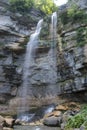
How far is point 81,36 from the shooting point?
20500 mm

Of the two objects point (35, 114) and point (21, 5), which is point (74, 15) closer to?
point (21, 5)

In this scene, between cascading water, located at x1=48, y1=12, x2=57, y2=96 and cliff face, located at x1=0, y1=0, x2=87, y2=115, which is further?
cascading water, located at x1=48, y1=12, x2=57, y2=96

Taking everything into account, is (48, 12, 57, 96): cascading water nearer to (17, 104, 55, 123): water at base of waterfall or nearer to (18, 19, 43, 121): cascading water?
(18, 19, 43, 121): cascading water

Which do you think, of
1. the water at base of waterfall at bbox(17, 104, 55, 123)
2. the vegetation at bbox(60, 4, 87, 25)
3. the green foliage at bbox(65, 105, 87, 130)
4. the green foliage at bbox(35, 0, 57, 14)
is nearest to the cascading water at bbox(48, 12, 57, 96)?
the vegetation at bbox(60, 4, 87, 25)

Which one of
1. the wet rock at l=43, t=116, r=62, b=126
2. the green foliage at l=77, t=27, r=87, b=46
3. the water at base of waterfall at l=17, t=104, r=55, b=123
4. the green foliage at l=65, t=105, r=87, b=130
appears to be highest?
the green foliage at l=77, t=27, r=87, b=46

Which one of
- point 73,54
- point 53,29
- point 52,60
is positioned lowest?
point 52,60

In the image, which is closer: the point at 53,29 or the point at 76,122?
the point at 76,122

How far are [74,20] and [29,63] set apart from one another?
535 centimetres

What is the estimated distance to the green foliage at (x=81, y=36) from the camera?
19.9 m

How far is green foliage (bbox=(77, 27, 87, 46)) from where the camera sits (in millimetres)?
19891

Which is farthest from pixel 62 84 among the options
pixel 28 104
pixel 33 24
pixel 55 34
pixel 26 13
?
pixel 26 13

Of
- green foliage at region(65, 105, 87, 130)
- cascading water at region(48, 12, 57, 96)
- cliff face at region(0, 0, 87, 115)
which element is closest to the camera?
green foliage at region(65, 105, 87, 130)

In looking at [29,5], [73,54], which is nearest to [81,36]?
[73,54]

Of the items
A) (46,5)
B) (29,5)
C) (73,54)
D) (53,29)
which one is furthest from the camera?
(46,5)
